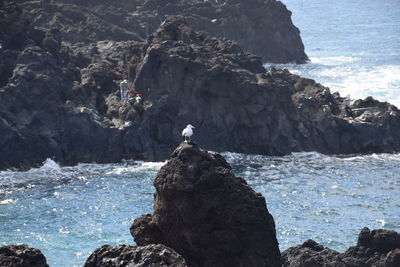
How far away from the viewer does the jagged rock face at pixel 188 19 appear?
84.6 metres

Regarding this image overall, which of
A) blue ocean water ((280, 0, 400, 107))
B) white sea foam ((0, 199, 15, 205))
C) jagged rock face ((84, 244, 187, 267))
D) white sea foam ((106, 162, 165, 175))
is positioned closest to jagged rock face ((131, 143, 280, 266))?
jagged rock face ((84, 244, 187, 267))

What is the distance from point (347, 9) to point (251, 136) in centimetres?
11921

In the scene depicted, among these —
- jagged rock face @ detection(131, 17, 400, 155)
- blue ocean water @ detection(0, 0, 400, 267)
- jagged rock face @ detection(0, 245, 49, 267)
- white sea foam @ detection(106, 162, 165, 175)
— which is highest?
jagged rock face @ detection(131, 17, 400, 155)

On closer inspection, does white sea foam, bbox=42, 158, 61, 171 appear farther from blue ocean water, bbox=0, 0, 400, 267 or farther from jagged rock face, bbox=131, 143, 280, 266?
jagged rock face, bbox=131, 143, 280, 266

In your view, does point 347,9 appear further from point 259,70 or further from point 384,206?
point 384,206

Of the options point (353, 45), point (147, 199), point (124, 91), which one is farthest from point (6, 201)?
point (353, 45)

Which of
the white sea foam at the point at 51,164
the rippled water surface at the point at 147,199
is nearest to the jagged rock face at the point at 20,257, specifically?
the rippled water surface at the point at 147,199

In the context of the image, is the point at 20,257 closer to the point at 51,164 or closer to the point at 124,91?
the point at 51,164

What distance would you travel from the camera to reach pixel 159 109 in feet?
182

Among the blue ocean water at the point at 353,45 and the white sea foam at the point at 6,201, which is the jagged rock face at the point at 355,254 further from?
the blue ocean water at the point at 353,45

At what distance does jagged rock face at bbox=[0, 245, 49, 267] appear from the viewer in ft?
71.3

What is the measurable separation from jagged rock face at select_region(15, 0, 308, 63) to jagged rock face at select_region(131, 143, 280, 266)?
56.0 metres

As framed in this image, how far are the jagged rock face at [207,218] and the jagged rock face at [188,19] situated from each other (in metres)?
56.0

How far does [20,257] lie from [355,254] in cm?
1179
